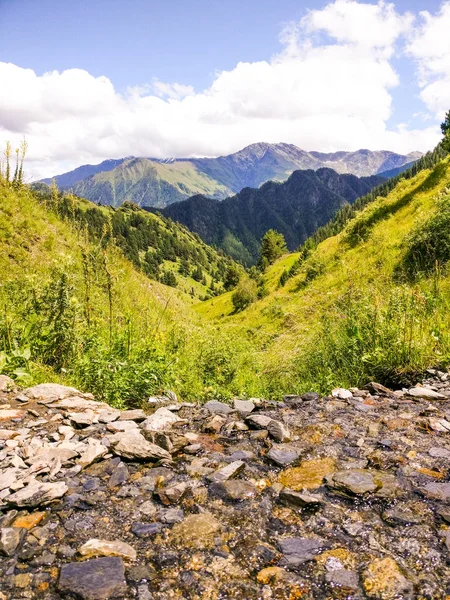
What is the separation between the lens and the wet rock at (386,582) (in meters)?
2.61

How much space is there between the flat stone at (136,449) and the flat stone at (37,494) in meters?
0.82

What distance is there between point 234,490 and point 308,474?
0.90m

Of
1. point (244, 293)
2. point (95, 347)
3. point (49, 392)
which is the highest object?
point (95, 347)

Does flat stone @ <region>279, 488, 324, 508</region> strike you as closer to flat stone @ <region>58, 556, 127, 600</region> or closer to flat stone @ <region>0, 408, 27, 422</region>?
flat stone @ <region>58, 556, 127, 600</region>

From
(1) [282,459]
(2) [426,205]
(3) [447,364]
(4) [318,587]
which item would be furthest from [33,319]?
(2) [426,205]

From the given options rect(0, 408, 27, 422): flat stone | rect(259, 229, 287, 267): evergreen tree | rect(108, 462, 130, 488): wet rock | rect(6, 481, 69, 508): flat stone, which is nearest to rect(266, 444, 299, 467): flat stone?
rect(108, 462, 130, 488): wet rock

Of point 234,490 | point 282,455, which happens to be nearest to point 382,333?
point 282,455

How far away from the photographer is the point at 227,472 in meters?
4.20

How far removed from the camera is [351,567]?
285cm

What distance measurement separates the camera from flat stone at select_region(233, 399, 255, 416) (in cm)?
620

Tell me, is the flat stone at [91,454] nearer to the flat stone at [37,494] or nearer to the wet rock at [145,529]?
the flat stone at [37,494]

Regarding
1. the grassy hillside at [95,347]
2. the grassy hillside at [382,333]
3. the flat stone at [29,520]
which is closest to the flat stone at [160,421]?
the grassy hillside at [95,347]

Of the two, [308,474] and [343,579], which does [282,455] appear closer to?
[308,474]

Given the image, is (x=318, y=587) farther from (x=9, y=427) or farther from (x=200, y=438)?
(x=9, y=427)
